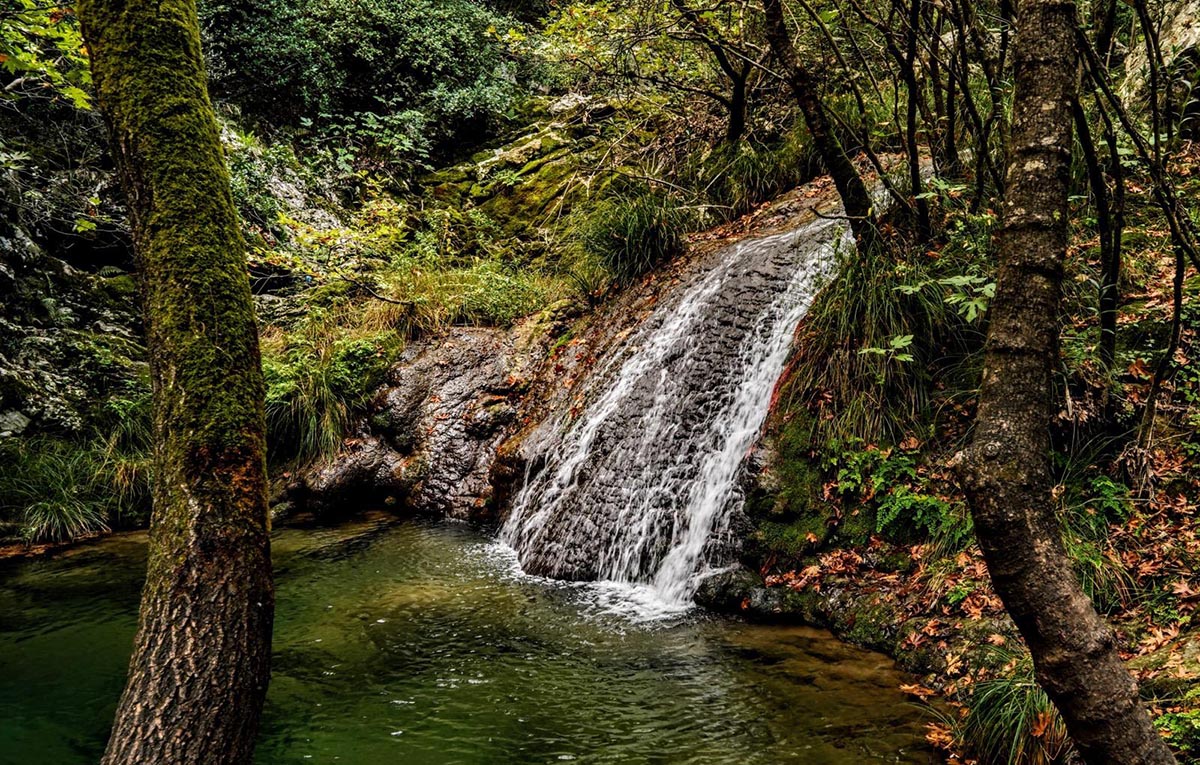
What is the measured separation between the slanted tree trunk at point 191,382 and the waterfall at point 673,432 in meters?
3.14

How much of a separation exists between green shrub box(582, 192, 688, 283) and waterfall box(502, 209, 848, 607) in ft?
3.10

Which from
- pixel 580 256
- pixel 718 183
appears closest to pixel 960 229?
pixel 718 183

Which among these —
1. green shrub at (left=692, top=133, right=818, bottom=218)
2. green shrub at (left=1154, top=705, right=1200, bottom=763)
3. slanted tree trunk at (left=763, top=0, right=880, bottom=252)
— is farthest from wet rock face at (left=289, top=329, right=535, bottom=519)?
green shrub at (left=1154, top=705, right=1200, bottom=763)

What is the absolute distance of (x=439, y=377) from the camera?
8266 mm

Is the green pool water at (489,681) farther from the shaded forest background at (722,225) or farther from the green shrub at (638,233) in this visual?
the green shrub at (638,233)

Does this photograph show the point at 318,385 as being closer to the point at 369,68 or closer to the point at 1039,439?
the point at 369,68

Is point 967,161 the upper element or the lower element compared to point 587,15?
lower

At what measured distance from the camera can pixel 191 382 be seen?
206 centimetres

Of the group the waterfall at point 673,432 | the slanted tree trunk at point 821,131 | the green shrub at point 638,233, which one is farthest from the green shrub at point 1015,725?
the green shrub at point 638,233

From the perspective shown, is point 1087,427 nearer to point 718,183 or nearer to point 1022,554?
point 1022,554

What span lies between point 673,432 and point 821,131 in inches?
100

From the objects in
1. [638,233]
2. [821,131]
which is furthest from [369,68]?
[821,131]

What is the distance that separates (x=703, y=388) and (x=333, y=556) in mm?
3633

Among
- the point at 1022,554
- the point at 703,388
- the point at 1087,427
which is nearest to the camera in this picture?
the point at 1022,554
